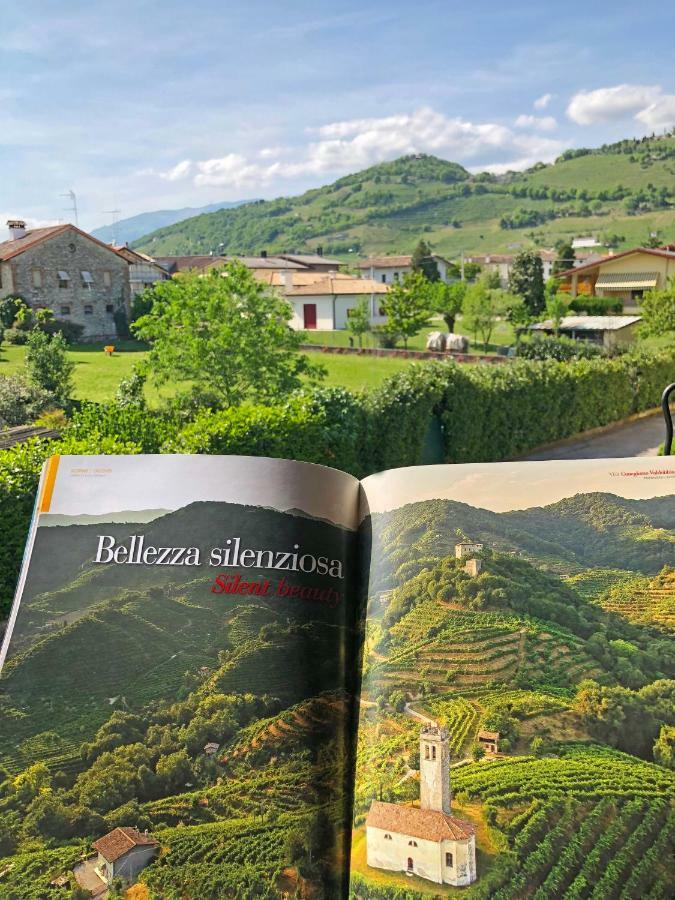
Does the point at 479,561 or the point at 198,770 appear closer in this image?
the point at 198,770

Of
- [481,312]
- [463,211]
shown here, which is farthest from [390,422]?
[463,211]

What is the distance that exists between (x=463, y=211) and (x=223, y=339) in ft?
381

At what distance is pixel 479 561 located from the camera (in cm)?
110

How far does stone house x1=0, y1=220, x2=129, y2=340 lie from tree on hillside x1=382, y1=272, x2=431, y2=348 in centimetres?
1716

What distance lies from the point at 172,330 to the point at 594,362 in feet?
24.5

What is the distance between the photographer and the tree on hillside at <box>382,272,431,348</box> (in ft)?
109

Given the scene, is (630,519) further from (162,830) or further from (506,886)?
(162,830)

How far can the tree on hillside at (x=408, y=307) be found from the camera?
3324 cm

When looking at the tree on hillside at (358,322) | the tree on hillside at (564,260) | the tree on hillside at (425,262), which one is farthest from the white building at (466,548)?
the tree on hillside at (425,262)

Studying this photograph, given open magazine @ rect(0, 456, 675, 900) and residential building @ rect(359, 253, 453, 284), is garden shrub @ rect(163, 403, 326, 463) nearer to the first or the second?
open magazine @ rect(0, 456, 675, 900)

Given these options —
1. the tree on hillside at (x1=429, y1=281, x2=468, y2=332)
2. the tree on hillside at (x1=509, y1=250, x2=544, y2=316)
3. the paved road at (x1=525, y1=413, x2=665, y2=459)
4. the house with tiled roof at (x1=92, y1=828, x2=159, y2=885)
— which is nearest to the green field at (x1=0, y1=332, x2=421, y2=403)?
the paved road at (x1=525, y1=413, x2=665, y2=459)

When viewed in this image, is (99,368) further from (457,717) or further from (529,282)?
(529,282)

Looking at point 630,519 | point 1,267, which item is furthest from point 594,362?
point 630,519

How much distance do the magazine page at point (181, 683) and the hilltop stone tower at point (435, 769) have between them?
98mm
